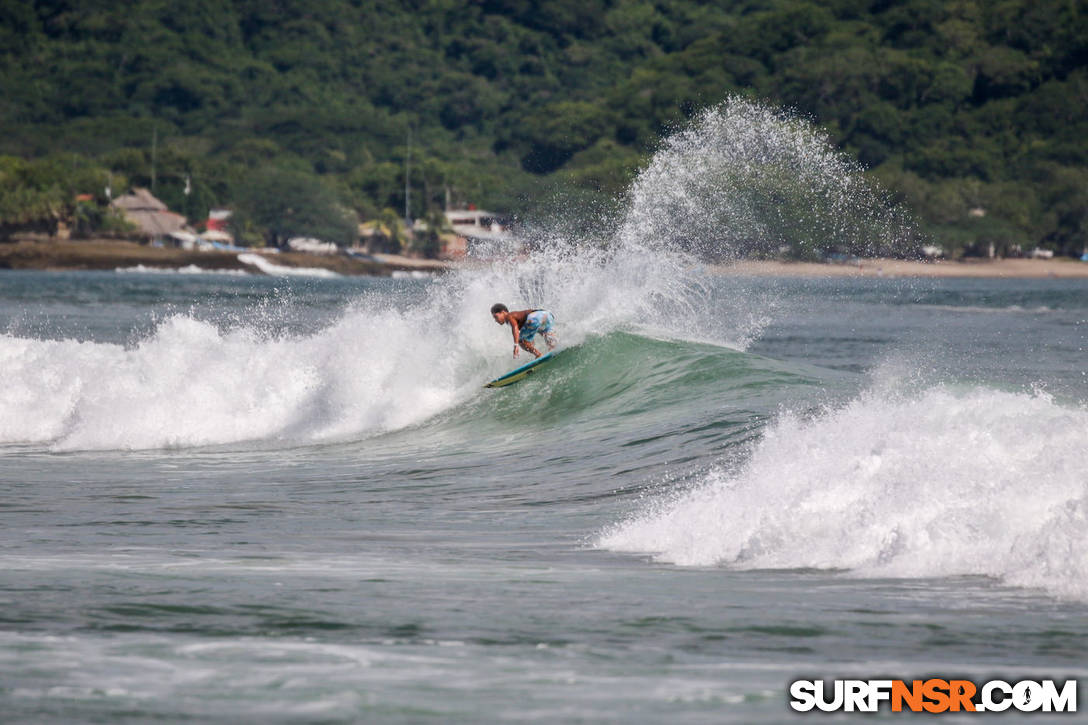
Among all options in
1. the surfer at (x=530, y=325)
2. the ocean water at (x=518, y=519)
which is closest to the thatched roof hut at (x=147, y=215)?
the ocean water at (x=518, y=519)

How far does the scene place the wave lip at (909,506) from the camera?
11.0 m

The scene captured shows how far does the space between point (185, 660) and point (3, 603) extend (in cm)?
207

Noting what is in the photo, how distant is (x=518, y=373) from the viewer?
76.8 ft

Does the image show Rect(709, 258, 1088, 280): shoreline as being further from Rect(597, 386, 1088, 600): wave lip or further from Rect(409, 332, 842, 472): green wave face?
Rect(597, 386, 1088, 600): wave lip

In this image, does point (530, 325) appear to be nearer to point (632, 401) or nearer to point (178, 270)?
point (632, 401)

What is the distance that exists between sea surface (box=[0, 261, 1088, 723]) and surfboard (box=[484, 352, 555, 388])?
0.57 ft

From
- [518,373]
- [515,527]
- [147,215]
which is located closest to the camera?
[515,527]

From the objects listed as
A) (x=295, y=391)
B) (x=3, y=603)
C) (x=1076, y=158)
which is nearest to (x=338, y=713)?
(x=3, y=603)

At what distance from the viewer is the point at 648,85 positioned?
18738 centimetres

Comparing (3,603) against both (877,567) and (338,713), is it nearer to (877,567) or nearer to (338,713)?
(338,713)

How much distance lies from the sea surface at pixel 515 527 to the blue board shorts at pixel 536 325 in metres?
0.91

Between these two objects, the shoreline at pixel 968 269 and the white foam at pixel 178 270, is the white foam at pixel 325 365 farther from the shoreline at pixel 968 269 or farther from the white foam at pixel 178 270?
the white foam at pixel 178 270

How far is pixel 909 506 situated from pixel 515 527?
397 cm

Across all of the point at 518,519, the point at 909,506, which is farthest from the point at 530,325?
the point at 909,506
